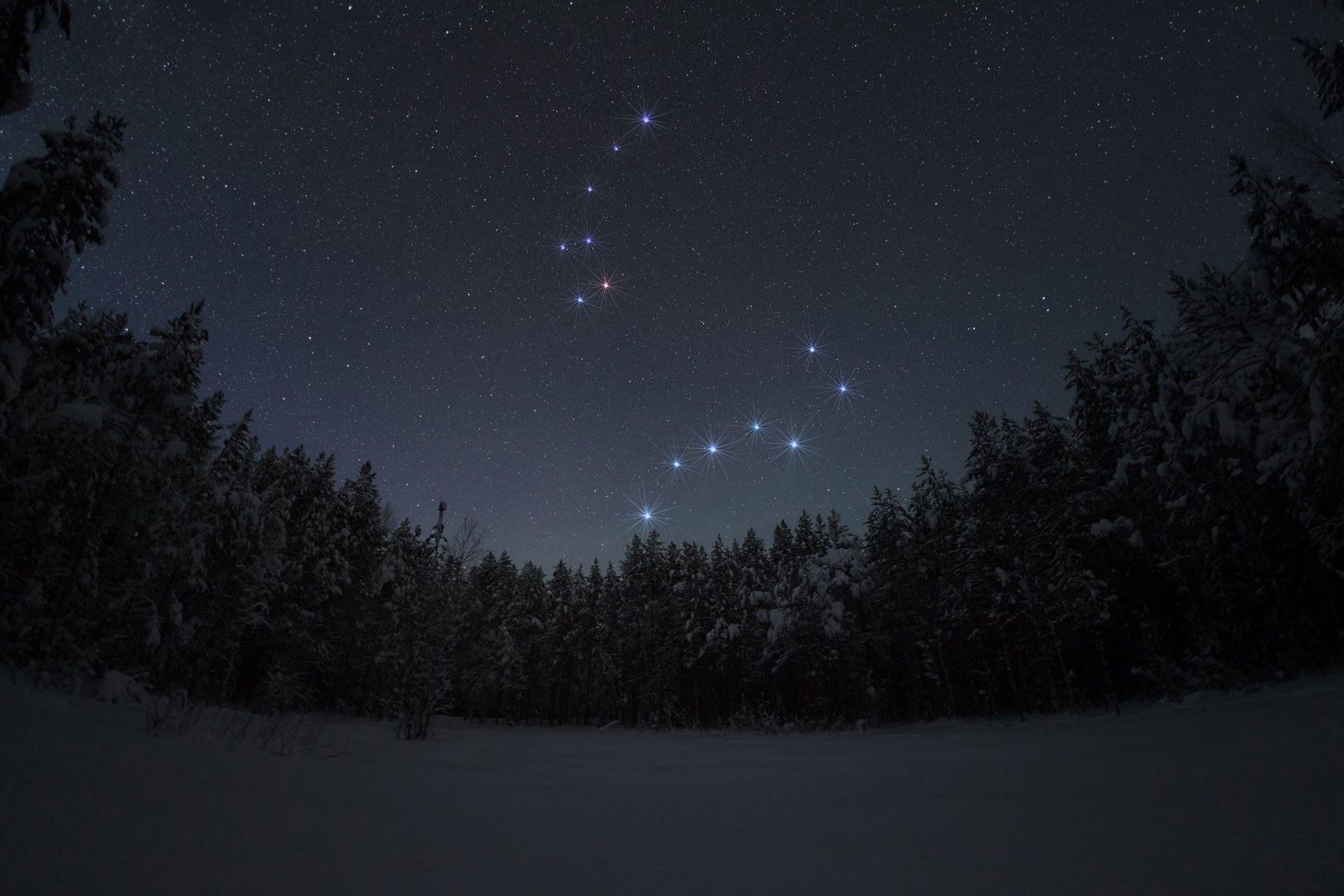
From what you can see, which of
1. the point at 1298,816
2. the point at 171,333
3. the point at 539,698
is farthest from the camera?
the point at 539,698

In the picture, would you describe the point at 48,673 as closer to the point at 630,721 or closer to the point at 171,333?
the point at 171,333

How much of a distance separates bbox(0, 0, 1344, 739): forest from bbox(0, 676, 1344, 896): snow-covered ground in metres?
8.43

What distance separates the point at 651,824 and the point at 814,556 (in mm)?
33938

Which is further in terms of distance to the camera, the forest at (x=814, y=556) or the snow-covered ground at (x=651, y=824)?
the forest at (x=814, y=556)

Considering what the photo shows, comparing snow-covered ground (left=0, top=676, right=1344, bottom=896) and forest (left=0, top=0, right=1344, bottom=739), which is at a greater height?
forest (left=0, top=0, right=1344, bottom=739)

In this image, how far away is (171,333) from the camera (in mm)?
19141

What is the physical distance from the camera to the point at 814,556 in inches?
1470

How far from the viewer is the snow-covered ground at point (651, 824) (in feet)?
10.3

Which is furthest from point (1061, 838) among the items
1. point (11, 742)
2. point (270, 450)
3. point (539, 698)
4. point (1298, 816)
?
point (539, 698)

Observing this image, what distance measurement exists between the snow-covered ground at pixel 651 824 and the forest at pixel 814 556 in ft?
27.7

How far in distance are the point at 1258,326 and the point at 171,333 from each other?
114 ft

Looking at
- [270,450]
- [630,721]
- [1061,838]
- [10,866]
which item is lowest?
[630,721]

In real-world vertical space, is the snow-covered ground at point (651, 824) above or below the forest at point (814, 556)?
below

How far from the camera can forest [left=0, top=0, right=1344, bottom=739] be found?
11.6m
